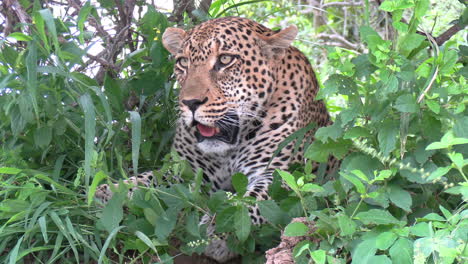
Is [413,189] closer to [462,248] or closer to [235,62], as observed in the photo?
[462,248]

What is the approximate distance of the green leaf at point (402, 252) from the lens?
3.39m

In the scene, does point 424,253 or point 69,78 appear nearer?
point 424,253

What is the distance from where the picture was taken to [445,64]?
3.92 m

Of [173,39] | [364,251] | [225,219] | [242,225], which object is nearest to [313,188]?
[364,251]

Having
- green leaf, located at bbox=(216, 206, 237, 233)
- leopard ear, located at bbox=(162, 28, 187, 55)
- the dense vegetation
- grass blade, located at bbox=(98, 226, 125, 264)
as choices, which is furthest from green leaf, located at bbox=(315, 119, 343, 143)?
leopard ear, located at bbox=(162, 28, 187, 55)

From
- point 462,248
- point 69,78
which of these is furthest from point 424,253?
point 69,78

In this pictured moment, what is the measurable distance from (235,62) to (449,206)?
182cm

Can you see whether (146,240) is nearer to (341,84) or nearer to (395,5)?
(341,84)

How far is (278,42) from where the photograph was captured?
5.73 metres

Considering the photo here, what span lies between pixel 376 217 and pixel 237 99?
82.5 inches

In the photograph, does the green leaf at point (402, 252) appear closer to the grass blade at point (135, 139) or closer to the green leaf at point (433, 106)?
the green leaf at point (433, 106)

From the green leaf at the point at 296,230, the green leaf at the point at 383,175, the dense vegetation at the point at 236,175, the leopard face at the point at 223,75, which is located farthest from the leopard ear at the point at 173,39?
the green leaf at the point at 383,175

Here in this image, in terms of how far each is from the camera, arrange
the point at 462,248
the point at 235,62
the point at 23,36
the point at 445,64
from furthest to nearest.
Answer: the point at 235,62 < the point at 23,36 < the point at 445,64 < the point at 462,248

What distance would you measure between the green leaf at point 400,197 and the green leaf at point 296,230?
0.42 m
